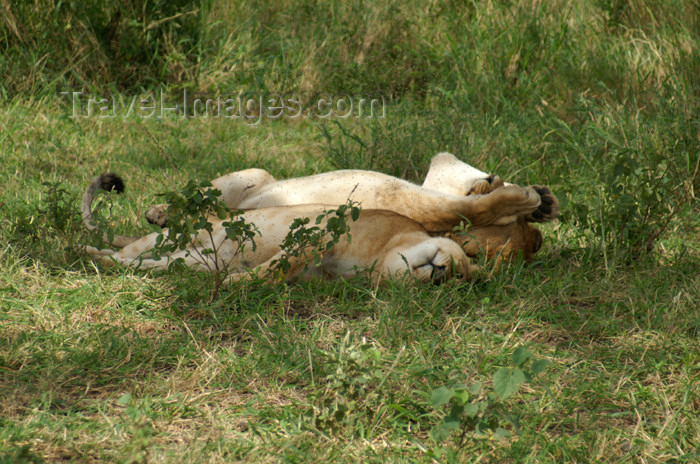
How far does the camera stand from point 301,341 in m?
3.22

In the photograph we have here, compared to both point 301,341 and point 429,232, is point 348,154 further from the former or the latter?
point 301,341

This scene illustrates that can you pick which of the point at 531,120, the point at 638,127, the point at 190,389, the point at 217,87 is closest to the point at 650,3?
the point at 531,120

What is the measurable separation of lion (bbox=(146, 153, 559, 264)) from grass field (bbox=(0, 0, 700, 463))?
21 cm

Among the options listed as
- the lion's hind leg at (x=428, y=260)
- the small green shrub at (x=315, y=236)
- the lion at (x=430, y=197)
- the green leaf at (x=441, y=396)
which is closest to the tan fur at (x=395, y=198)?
the lion at (x=430, y=197)

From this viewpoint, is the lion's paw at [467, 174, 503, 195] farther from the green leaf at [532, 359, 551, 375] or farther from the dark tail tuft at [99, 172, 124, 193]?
the dark tail tuft at [99, 172, 124, 193]

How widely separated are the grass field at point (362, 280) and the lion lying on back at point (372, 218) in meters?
0.13

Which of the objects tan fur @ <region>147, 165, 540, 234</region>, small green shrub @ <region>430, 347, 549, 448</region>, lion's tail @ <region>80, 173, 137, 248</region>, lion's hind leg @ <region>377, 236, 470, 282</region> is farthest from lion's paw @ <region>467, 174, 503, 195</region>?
lion's tail @ <region>80, 173, 137, 248</region>

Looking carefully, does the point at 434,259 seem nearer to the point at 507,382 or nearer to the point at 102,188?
the point at 507,382

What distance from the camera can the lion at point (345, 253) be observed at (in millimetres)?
3609

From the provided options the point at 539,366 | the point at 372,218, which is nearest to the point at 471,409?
the point at 539,366

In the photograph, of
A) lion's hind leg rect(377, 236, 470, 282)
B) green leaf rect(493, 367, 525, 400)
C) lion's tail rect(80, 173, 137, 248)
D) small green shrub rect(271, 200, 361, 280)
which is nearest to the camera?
green leaf rect(493, 367, 525, 400)

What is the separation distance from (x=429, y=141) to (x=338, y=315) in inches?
96.2

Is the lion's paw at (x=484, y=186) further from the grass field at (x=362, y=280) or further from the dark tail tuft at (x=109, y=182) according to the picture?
the dark tail tuft at (x=109, y=182)

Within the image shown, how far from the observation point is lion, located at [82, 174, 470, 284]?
3609 mm
